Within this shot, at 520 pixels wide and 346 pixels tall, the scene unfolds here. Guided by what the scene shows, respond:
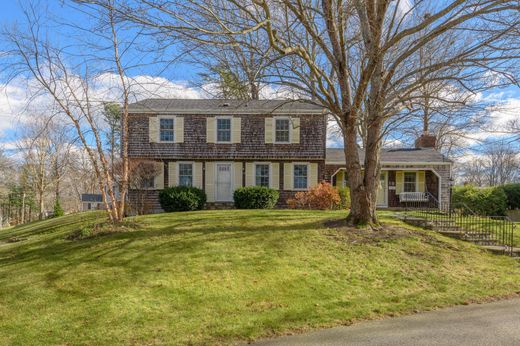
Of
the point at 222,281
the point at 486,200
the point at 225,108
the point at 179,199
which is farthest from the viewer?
the point at 486,200

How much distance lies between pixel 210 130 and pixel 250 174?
124 inches

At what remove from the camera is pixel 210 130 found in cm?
1969

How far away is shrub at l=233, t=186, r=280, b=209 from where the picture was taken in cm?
1778

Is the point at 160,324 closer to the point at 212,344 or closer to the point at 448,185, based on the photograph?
the point at 212,344

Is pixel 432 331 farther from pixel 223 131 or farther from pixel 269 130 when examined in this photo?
pixel 223 131

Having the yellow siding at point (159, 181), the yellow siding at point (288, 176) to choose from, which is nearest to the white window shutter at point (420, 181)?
the yellow siding at point (288, 176)

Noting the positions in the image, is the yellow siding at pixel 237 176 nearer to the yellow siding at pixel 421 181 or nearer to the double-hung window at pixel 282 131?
the double-hung window at pixel 282 131

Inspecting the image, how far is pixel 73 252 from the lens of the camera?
342 inches

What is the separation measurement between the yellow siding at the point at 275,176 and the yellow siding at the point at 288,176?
32cm

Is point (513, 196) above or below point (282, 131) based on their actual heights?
below

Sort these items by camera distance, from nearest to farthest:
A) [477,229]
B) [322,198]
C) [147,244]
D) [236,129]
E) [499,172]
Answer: [147,244], [477,229], [322,198], [236,129], [499,172]

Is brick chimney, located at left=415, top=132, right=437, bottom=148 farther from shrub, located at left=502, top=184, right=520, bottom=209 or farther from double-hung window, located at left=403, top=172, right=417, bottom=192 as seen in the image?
shrub, located at left=502, top=184, right=520, bottom=209

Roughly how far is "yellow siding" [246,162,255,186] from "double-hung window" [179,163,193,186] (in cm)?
299

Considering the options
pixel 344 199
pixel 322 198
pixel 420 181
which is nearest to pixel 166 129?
pixel 322 198
